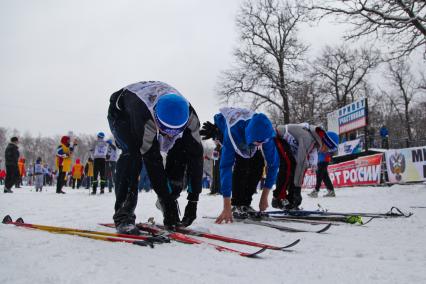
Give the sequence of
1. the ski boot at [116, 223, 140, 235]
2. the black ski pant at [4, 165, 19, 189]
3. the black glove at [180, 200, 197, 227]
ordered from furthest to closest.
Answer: the black ski pant at [4, 165, 19, 189], the black glove at [180, 200, 197, 227], the ski boot at [116, 223, 140, 235]

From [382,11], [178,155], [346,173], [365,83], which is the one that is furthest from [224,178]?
[365,83]

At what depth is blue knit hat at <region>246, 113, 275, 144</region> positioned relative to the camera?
175 inches

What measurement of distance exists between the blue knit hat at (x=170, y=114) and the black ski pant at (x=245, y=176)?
75.1 inches

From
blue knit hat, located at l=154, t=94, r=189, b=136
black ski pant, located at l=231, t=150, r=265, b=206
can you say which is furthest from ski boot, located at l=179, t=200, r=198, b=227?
black ski pant, located at l=231, t=150, r=265, b=206

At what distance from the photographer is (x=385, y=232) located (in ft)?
12.9

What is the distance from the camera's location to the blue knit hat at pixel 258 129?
4.43 meters

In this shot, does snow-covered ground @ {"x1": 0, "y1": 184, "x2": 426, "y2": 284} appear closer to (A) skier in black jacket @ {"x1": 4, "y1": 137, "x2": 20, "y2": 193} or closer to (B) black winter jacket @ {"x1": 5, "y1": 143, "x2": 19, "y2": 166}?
(A) skier in black jacket @ {"x1": 4, "y1": 137, "x2": 20, "y2": 193}

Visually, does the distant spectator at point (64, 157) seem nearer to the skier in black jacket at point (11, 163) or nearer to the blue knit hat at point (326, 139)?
the skier in black jacket at point (11, 163)

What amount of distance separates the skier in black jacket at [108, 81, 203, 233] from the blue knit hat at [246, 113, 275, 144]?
2.53 ft

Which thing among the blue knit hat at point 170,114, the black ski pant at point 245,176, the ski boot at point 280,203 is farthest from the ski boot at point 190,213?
the ski boot at point 280,203

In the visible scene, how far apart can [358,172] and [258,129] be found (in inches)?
455

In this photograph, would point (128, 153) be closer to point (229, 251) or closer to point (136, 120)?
point (136, 120)

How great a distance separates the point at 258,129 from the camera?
4.44m

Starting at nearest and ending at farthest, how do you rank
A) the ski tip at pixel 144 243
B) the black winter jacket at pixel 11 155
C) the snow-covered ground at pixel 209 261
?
the snow-covered ground at pixel 209 261 < the ski tip at pixel 144 243 < the black winter jacket at pixel 11 155
